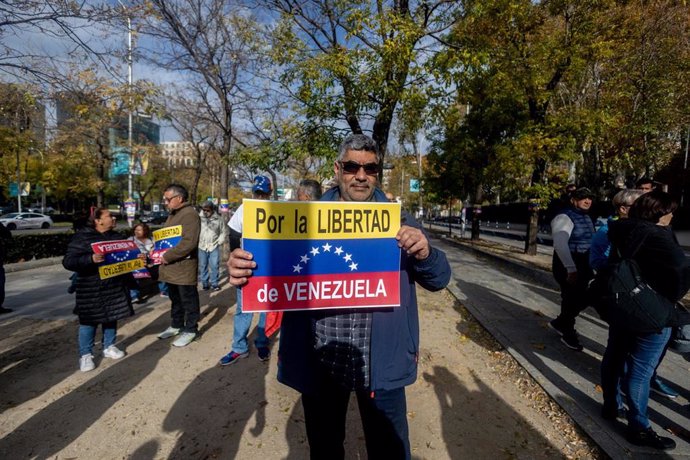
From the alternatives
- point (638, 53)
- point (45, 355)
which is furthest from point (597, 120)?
point (45, 355)

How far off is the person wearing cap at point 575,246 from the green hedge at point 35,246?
1229 centimetres

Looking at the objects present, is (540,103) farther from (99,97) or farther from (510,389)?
(99,97)

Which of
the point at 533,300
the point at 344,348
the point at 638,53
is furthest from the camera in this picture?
the point at 638,53

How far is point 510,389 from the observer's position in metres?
3.84

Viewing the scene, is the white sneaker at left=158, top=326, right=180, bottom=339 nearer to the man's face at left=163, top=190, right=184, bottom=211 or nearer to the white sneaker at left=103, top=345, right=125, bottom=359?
the white sneaker at left=103, top=345, right=125, bottom=359

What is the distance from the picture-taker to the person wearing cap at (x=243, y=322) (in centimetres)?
413

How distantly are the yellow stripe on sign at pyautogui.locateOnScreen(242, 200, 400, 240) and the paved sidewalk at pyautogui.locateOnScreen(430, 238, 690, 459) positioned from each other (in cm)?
266

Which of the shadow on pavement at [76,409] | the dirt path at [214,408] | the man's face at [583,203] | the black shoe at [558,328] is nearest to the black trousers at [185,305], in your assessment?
the dirt path at [214,408]

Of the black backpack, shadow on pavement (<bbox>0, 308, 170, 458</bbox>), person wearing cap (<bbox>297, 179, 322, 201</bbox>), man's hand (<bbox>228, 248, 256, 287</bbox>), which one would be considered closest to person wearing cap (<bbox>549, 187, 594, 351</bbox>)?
the black backpack

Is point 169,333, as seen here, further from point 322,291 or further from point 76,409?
point 322,291

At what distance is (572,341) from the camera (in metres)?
4.85

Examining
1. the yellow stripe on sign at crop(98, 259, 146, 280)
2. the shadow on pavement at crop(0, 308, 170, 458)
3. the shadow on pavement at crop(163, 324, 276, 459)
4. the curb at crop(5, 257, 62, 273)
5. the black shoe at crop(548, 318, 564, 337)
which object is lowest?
the curb at crop(5, 257, 62, 273)

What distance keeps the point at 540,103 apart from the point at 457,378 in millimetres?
9677

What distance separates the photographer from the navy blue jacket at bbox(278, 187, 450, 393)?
190 centimetres
